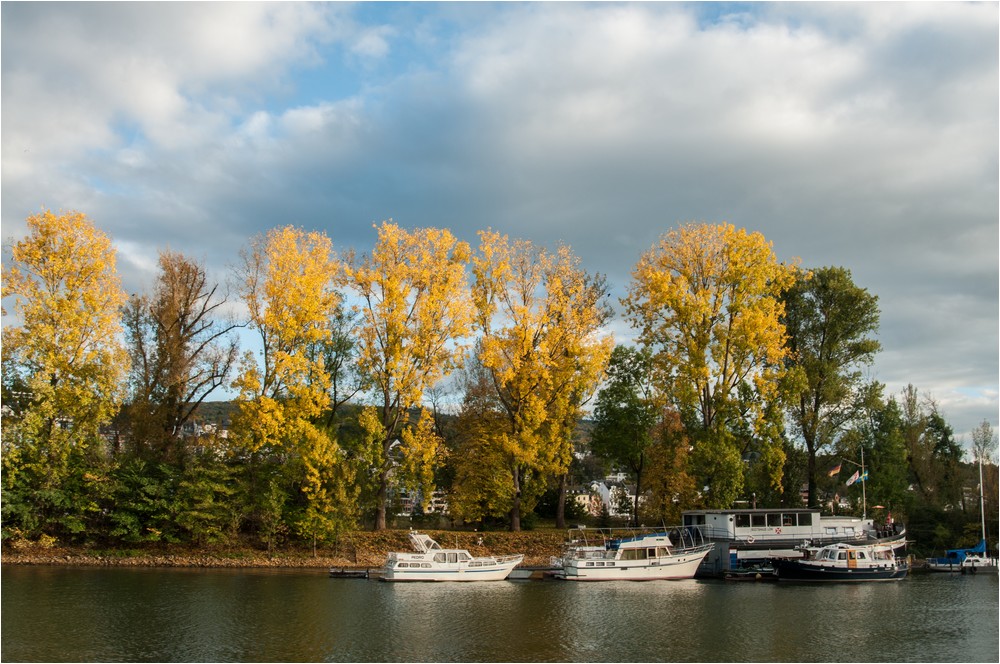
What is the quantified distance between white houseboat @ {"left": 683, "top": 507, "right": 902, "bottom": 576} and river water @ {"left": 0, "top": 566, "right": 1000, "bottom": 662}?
17.7 ft

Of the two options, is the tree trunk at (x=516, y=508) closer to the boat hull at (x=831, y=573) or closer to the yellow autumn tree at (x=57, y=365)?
the boat hull at (x=831, y=573)

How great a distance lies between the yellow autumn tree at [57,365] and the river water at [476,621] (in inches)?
237

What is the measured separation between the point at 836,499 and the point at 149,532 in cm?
4500

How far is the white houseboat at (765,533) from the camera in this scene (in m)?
42.8

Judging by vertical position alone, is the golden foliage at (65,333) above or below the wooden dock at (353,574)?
above

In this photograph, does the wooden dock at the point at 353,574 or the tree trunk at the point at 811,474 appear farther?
the tree trunk at the point at 811,474

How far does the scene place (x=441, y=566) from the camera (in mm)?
38500

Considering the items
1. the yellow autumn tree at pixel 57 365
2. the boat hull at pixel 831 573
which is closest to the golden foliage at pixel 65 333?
the yellow autumn tree at pixel 57 365

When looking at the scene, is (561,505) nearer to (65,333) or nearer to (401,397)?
(401,397)

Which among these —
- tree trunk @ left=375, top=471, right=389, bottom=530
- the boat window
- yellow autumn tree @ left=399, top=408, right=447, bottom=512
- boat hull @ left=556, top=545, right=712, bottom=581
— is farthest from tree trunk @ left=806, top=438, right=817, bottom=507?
tree trunk @ left=375, top=471, right=389, bottom=530

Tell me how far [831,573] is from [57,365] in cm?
3937

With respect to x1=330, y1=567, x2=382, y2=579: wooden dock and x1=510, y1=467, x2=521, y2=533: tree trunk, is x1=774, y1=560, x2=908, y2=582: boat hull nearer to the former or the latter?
x1=510, y1=467, x2=521, y2=533: tree trunk

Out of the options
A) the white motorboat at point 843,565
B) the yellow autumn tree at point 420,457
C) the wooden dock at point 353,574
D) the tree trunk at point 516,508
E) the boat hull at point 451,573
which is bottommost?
the wooden dock at point 353,574

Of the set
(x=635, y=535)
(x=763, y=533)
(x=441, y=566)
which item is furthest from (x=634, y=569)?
(x=441, y=566)
